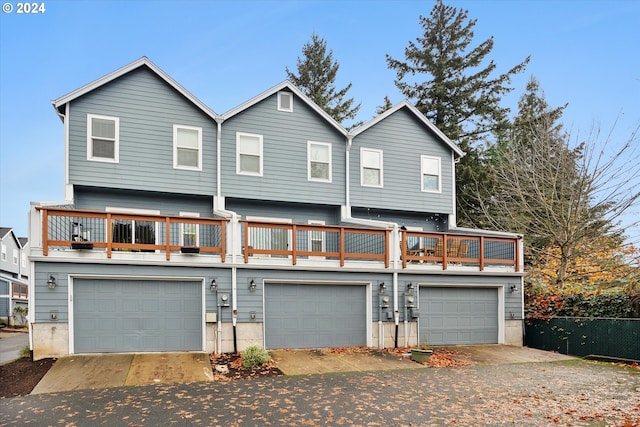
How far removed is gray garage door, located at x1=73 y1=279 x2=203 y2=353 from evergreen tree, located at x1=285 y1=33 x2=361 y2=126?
2327 cm

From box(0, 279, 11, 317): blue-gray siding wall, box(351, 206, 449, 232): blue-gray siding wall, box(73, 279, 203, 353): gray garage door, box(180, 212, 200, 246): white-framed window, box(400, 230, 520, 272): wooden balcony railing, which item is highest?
box(351, 206, 449, 232): blue-gray siding wall

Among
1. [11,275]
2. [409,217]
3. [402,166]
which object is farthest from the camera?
[11,275]

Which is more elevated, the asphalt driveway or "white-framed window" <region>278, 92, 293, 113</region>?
"white-framed window" <region>278, 92, 293, 113</region>

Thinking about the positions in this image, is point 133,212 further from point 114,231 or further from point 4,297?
point 4,297

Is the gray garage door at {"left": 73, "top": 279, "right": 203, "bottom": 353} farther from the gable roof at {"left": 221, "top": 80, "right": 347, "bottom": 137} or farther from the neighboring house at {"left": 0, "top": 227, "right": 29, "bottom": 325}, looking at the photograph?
the neighboring house at {"left": 0, "top": 227, "right": 29, "bottom": 325}

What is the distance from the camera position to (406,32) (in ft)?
91.7

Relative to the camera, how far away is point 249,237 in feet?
43.3

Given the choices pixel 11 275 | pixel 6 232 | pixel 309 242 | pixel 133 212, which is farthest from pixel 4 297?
pixel 309 242

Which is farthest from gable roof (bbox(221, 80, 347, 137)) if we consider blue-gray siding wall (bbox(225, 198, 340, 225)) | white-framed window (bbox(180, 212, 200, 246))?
white-framed window (bbox(180, 212, 200, 246))

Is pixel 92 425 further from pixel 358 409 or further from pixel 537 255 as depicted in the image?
pixel 537 255

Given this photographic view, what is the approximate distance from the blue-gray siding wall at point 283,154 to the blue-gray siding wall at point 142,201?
3.31 ft

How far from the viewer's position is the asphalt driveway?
6902 millimetres

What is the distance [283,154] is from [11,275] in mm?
36788

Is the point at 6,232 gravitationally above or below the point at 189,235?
below
